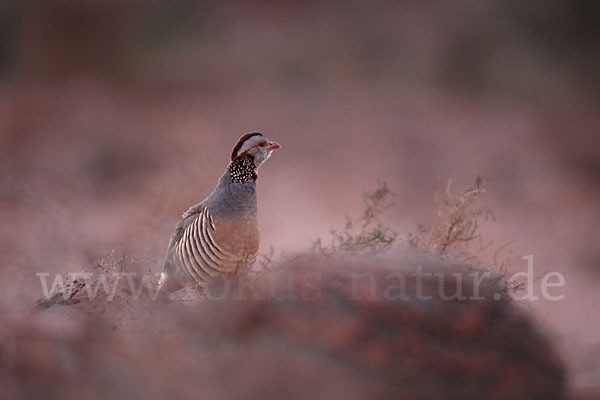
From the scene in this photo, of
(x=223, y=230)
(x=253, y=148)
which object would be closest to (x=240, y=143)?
(x=253, y=148)

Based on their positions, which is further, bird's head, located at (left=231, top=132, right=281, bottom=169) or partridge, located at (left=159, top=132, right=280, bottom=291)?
bird's head, located at (left=231, top=132, right=281, bottom=169)

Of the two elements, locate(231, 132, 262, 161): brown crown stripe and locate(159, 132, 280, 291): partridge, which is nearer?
locate(159, 132, 280, 291): partridge

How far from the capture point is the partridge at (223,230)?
4.46 meters

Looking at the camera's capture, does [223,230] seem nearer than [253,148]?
Yes

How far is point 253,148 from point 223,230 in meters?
0.79

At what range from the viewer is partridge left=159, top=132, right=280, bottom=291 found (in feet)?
14.6

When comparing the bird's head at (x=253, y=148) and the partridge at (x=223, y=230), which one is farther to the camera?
the bird's head at (x=253, y=148)

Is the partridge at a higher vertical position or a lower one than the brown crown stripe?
lower

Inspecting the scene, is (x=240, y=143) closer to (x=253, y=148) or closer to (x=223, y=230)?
(x=253, y=148)

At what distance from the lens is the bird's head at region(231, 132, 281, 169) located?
15.9 ft

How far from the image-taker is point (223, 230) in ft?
15.0

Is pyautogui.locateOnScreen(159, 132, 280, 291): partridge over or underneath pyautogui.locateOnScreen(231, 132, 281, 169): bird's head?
underneath

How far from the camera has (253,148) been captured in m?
4.86

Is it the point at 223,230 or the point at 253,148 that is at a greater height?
the point at 253,148
